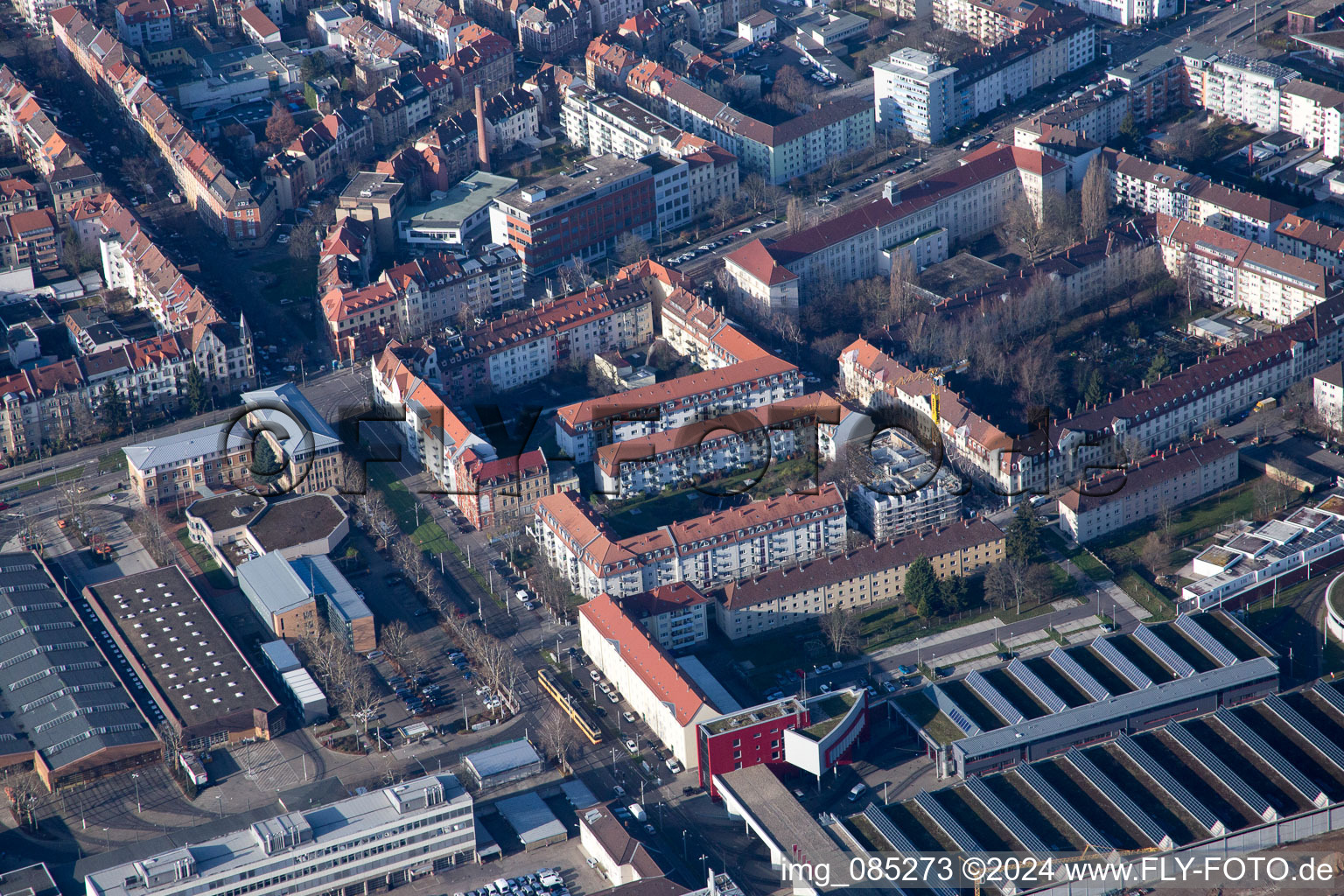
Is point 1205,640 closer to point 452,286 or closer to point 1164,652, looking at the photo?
point 1164,652

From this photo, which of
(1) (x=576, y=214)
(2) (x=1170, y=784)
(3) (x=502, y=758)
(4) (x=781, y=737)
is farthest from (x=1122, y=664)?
(1) (x=576, y=214)

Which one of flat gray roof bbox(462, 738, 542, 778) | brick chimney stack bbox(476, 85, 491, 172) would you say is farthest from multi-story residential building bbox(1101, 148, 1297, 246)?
flat gray roof bbox(462, 738, 542, 778)

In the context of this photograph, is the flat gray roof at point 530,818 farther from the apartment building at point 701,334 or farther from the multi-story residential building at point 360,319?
the multi-story residential building at point 360,319

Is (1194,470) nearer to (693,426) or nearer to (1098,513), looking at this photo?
(1098,513)

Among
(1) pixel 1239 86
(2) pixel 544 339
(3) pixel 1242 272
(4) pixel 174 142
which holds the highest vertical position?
(4) pixel 174 142

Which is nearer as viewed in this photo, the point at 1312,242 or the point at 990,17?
the point at 1312,242

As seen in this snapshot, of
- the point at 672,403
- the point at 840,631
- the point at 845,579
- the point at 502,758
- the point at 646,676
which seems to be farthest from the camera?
the point at 672,403
